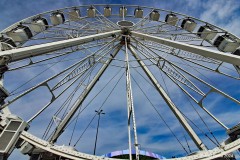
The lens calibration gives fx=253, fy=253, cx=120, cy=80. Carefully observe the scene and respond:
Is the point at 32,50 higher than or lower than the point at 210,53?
lower

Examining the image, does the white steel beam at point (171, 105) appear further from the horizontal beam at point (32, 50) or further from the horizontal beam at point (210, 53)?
the horizontal beam at point (32, 50)

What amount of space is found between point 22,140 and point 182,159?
6.77 metres

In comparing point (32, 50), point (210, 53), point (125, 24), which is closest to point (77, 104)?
point (32, 50)

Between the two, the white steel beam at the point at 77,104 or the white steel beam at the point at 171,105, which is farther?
the white steel beam at the point at 77,104

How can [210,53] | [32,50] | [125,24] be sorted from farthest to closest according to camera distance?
1. [125,24]
2. [210,53]
3. [32,50]

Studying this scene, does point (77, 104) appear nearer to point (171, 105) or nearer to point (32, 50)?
point (171, 105)

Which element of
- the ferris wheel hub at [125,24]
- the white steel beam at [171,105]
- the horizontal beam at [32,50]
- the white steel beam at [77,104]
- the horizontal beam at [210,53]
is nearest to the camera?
the horizontal beam at [32,50]

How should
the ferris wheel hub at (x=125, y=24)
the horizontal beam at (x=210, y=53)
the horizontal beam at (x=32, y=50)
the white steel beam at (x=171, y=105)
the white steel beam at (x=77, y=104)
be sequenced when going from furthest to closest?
the ferris wheel hub at (x=125, y=24) → the white steel beam at (x=77, y=104) → the white steel beam at (x=171, y=105) → the horizontal beam at (x=210, y=53) → the horizontal beam at (x=32, y=50)

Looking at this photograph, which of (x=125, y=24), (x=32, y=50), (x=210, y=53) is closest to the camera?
(x=32, y=50)

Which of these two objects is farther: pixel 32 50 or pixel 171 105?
pixel 171 105

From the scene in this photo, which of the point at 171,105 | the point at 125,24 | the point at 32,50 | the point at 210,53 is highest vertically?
the point at 125,24

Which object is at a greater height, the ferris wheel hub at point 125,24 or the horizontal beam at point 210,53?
the ferris wheel hub at point 125,24

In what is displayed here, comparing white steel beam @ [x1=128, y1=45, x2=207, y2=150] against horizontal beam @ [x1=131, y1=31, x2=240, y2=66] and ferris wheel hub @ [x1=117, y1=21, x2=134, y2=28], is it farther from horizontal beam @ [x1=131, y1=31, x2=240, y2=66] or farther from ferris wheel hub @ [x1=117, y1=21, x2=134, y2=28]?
horizontal beam @ [x1=131, y1=31, x2=240, y2=66]

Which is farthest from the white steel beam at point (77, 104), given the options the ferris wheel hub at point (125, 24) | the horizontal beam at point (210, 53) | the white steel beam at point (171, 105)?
the horizontal beam at point (210, 53)
